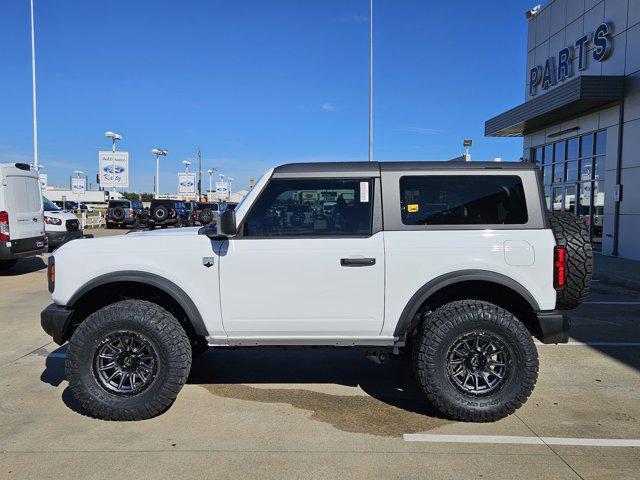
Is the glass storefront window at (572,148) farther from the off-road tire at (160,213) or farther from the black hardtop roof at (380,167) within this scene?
the off-road tire at (160,213)

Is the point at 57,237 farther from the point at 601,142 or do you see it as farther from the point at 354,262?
A: the point at 601,142

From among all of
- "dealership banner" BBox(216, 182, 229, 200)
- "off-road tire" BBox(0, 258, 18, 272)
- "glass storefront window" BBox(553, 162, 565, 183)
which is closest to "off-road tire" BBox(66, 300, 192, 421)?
"off-road tire" BBox(0, 258, 18, 272)

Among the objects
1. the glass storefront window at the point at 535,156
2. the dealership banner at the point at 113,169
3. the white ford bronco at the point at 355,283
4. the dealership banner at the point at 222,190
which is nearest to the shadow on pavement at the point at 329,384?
the white ford bronco at the point at 355,283

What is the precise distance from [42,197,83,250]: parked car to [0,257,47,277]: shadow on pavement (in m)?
0.65

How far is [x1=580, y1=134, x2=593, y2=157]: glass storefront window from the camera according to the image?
54.9ft

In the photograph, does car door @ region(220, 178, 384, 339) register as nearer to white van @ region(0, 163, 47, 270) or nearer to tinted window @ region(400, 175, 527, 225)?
tinted window @ region(400, 175, 527, 225)

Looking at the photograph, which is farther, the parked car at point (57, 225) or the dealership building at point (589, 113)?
the parked car at point (57, 225)

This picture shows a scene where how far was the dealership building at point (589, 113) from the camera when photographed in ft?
47.4

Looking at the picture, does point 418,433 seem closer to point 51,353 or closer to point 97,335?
point 97,335

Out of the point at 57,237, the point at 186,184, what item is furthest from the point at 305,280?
the point at 186,184

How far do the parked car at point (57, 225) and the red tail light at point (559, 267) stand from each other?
13594 millimetres

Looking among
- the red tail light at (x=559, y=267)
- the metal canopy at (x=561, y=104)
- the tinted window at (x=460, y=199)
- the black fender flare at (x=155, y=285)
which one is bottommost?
the black fender flare at (x=155, y=285)

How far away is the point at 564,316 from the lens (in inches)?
161

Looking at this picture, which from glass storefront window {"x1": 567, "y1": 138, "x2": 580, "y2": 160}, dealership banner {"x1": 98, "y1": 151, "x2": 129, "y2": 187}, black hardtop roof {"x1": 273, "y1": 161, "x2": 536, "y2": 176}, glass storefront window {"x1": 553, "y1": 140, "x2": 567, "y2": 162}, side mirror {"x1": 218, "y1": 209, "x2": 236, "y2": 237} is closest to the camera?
side mirror {"x1": 218, "y1": 209, "x2": 236, "y2": 237}
